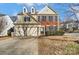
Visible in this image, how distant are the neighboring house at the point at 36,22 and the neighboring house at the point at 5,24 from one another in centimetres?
5

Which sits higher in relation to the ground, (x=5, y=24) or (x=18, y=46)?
(x=5, y=24)

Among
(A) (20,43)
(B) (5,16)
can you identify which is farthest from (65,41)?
(B) (5,16)

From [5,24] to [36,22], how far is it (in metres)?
0.26

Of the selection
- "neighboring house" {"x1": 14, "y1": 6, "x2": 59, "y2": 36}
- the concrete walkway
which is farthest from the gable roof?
the concrete walkway

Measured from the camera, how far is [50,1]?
5.53ft

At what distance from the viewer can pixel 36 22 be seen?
170 cm

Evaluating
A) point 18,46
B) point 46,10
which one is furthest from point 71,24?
point 18,46

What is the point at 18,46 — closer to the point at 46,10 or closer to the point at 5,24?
the point at 5,24

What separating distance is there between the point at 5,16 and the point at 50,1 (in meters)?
0.40

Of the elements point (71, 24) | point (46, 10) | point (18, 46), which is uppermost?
point (46, 10)

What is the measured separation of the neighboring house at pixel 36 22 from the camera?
1689mm

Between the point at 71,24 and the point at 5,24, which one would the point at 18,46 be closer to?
the point at 5,24

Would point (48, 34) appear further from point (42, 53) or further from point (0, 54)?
point (0, 54)

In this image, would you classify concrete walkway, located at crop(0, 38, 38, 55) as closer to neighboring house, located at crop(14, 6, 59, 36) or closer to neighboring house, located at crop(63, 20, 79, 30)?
neighboring house, located at crop(14, 6, 59, 36)
